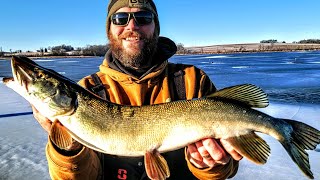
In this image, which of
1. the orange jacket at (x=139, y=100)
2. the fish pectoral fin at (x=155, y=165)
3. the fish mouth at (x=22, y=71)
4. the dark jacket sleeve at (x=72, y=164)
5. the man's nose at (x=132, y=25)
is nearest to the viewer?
the fish mouth at (x=22, y=71)

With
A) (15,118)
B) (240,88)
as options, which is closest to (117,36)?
(240,88)

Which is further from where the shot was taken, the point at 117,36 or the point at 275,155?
the point at 275,155

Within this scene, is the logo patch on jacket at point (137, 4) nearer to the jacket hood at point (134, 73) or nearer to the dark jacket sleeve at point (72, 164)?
the jacket hood at point (134, 73)

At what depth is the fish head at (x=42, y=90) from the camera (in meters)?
2.00

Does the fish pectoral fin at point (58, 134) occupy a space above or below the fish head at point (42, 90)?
below

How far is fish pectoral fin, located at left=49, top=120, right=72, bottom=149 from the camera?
2035 millimetres

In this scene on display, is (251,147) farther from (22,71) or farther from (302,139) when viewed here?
(22,71)

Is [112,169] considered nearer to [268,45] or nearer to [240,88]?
[240,88]

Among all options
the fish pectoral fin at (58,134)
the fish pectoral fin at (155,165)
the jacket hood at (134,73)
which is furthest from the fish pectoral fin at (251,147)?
the fish pectoral fin at (58,134)

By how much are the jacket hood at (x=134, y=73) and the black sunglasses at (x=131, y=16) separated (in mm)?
336

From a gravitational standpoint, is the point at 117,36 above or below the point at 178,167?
above

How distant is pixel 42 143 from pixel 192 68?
10.5 ft

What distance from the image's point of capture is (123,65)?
2.94 metres

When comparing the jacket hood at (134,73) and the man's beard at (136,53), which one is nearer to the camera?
the jacket hood at (134,73)
